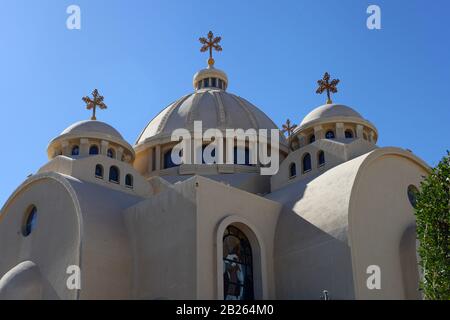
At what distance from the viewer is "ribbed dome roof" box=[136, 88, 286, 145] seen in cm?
2756

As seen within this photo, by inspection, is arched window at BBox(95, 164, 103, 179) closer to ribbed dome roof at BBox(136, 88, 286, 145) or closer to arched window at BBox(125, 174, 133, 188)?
arched window at BBox(125, 174, 133, 188)

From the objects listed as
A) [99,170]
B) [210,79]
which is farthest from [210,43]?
[99,170]

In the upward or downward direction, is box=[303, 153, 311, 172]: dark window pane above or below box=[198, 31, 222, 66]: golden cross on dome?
below

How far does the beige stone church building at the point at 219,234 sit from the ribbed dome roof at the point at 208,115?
5.54 metres

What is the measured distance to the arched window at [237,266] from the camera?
59.9 ft

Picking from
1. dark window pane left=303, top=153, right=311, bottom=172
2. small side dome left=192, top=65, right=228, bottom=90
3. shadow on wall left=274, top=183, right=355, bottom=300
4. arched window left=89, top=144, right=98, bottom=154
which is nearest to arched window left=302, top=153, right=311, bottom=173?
dark window pane left=303, top=153, right=311, bottom=172

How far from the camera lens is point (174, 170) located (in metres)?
25.9

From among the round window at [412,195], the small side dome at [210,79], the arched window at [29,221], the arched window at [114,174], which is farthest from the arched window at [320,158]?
the small side dome at [210,79]

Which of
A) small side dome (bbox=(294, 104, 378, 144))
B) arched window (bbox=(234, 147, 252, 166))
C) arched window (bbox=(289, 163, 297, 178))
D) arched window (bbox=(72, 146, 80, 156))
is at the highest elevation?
small side dome (bbox=(294, 104, 378, 144))

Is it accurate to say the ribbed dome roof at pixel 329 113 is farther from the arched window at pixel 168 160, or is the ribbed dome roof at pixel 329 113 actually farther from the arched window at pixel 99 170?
the arched window at pixel 99 170

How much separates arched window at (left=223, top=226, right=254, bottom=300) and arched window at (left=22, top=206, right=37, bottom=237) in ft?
22.3

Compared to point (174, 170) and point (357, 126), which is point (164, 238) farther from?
point (357, 126)
